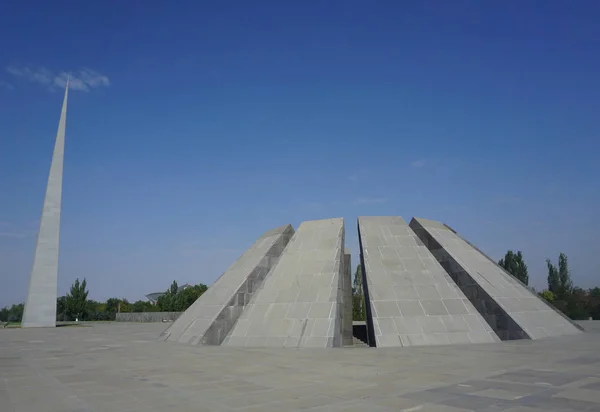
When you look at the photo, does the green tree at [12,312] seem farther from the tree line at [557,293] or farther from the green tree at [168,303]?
the tree line at [557,293]

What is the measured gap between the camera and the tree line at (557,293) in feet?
117

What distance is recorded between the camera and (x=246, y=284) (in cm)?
1844

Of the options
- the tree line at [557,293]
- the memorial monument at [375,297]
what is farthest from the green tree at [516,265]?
the memorial monument at [375,297]

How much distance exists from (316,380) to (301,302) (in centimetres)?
763

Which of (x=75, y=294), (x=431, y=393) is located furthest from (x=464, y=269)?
(x=75, y=294)

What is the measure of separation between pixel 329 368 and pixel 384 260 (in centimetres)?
907

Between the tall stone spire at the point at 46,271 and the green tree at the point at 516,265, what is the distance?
173 feet

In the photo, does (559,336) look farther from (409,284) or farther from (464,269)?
(409,284)

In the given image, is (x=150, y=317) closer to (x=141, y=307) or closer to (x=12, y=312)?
(x=141, y=307)

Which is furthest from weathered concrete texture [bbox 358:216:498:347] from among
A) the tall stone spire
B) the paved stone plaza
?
the tall stone spire

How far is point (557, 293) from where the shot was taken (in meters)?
48.5

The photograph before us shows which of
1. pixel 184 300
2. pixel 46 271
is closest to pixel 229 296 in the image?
pixel 46 271

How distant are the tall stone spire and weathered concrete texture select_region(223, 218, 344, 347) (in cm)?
2572

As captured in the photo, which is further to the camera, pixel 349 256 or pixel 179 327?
pixel 349 256
